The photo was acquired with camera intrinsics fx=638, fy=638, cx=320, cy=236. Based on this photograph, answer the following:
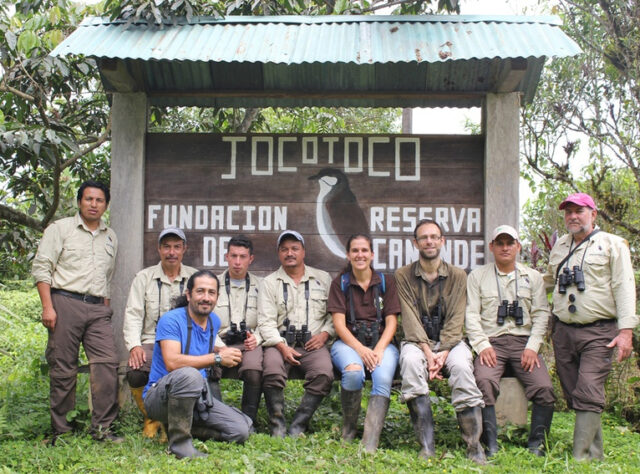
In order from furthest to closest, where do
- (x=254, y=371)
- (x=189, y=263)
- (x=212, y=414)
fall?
1. (x=189, y=263)
2. (x=254, y=371)
3. (x=212, y=414)

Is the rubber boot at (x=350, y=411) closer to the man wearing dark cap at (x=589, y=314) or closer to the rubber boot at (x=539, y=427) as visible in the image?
the rubber boot at (x=539, y=427)

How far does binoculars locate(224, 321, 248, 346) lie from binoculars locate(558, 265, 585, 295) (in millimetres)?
2501

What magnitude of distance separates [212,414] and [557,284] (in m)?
2.77

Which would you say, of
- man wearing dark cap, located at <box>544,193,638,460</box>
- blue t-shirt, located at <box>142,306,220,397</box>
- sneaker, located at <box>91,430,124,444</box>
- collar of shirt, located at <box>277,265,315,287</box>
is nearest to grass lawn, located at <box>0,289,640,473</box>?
sneaker, located at <box>91,430,124,444</box>

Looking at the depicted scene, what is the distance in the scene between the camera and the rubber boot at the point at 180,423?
4.40 meters

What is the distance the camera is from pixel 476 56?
4.96 meters

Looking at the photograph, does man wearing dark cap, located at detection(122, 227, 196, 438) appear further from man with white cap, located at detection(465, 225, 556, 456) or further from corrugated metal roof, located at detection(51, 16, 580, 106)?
man with white cap, located at detection(465, 225, 556, 456)

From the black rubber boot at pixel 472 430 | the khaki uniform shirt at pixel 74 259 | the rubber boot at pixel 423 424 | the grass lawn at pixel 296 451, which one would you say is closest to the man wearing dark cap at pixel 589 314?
the grass lawn at pixel 296 451

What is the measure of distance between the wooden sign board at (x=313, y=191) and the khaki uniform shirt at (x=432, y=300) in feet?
2.33

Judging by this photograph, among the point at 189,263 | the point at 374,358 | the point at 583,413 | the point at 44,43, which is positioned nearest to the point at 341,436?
the point at 374,358

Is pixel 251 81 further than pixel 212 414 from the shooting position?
Yes

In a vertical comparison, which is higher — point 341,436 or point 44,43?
point 44,43

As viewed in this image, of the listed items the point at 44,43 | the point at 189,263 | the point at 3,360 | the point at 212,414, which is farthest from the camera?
the point at 3,360

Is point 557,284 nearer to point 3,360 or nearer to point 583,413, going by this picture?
point 583,413
